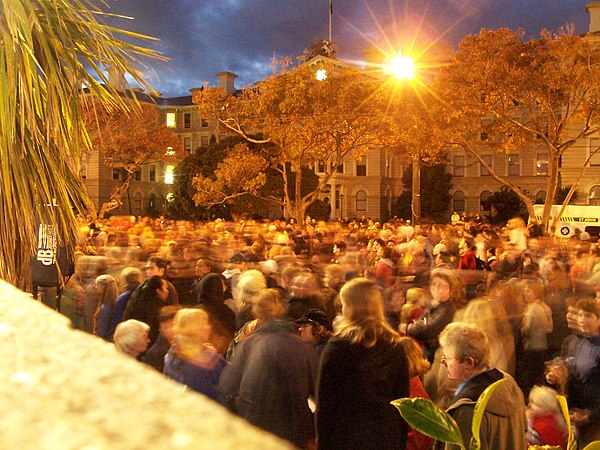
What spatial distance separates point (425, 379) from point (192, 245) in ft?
18.8

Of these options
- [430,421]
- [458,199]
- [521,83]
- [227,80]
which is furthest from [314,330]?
[227,80]

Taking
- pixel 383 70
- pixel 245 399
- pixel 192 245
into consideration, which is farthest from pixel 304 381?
pixel 383 70

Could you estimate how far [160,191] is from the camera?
7206 centimetres

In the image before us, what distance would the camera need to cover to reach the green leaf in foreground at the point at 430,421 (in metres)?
1.87

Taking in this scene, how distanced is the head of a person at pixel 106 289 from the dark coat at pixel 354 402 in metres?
3.66

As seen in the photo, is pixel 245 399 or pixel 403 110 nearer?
pixel 245 399

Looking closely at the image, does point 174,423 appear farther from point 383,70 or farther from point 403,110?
point 383,70

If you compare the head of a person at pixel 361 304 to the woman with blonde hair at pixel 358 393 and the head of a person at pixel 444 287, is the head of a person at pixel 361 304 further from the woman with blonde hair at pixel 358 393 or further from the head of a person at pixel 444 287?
the head of a person at pixel 444 287

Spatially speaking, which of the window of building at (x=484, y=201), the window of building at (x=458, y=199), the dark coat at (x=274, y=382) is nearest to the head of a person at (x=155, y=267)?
the dark coat at (x=274, y=382)

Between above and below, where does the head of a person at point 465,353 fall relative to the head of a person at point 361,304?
below

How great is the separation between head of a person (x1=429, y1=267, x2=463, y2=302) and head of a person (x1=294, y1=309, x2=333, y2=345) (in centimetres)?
116

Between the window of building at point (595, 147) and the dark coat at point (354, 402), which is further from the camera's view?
the window of building at point (595, 147)

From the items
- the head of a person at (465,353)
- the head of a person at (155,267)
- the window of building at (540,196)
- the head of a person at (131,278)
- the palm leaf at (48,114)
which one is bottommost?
the head of a person at (465,353)

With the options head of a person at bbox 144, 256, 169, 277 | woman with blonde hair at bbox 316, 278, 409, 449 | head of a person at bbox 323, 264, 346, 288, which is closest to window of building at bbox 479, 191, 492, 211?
head of a person at bbox 323, 264, 346, 288
